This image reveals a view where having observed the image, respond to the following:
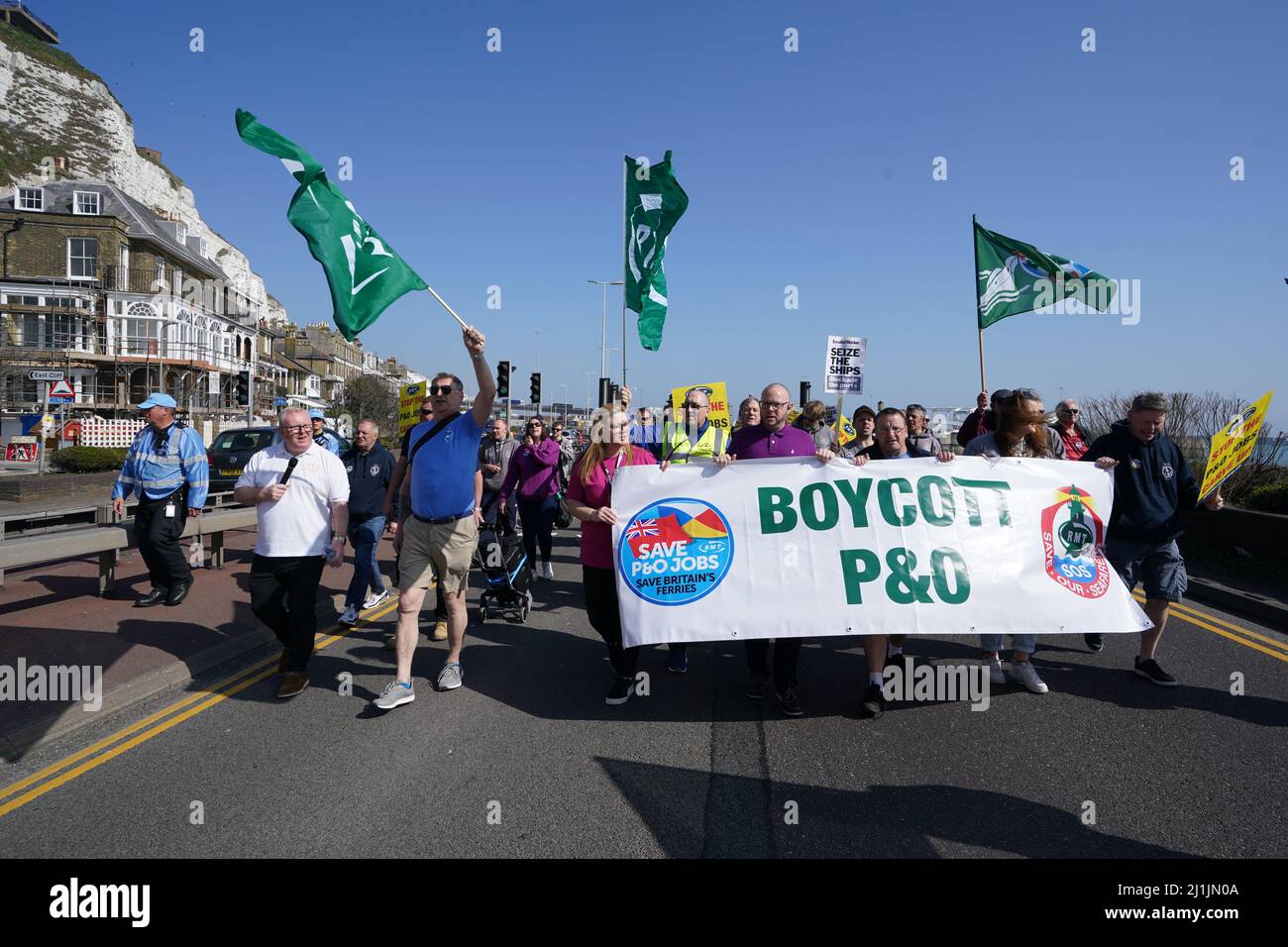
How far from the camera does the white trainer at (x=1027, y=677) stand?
524 cm

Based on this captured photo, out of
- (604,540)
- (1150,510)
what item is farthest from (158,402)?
(1150,510)

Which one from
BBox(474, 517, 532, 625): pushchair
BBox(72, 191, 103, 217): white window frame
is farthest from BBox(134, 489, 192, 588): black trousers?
BBox(72, 191, 103, 217): white window frame

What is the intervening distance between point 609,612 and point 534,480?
3.80m

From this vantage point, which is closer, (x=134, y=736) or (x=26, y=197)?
(x=134, y=736)

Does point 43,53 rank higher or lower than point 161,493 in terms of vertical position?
higher

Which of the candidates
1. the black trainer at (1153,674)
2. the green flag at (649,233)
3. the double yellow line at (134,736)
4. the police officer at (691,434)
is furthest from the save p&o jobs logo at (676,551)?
the green flag at (649,233)

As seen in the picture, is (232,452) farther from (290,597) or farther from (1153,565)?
(1153,565)

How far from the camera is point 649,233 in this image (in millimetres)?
10727

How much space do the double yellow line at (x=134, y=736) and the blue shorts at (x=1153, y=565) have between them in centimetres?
632

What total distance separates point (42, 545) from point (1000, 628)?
25.6ft

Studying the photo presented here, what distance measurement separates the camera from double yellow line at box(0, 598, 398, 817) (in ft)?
12.4
